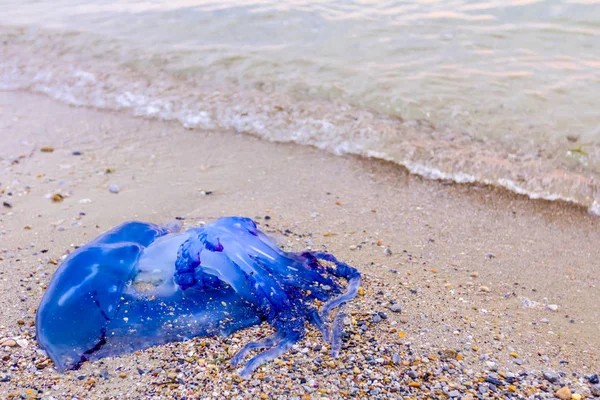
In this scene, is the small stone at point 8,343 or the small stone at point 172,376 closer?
the small stone at point 172,376

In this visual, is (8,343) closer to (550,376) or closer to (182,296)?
(182,296)

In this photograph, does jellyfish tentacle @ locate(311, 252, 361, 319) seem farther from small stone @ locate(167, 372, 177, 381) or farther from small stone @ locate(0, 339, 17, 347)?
small stone @ locate(0, 339, 17, 347)

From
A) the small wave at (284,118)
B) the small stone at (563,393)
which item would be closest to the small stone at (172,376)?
the small stone at (563,393)

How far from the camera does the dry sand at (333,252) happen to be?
2.28 metres

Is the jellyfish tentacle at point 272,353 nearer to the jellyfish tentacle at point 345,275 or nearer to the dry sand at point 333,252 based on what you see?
the dry sand at point 333,252

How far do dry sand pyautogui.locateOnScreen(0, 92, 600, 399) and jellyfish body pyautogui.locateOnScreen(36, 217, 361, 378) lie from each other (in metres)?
0.08

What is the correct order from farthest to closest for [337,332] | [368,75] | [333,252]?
[368,75] < [333,252] < [337,332]

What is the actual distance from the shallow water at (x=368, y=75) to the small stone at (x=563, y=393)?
215cm

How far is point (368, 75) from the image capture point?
19.8 feet

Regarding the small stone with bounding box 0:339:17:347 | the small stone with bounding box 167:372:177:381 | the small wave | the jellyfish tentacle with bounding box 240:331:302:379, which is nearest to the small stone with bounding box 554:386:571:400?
the jellyfish tentacle with bounding box 240:331:302:379

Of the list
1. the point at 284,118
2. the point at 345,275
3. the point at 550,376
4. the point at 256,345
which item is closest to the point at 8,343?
the point at 256,345

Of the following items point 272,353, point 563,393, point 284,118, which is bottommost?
point 563,393

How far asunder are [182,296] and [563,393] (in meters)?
1.75

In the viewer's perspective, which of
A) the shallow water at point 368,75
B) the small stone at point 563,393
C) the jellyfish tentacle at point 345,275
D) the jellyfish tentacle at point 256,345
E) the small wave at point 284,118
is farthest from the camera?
the shallow water at point 368,75
